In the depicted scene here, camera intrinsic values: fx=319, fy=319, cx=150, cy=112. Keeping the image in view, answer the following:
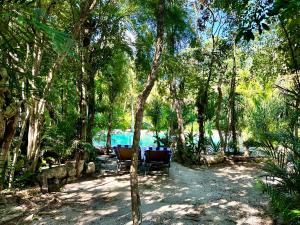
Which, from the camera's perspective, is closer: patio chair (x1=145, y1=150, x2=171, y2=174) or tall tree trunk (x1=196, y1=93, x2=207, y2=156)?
patio chair (x1=145, y1=150, x2=171, y2=174)

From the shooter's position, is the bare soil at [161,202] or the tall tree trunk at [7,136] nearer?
the tall tree trunk at [7,136]

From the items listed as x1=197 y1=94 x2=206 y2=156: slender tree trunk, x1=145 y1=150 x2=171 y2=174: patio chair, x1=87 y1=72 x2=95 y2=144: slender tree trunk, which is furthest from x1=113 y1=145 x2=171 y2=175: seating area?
x1=197 y1=94 x2=206 y2=156: slender tree trunk

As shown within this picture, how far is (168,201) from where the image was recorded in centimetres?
631

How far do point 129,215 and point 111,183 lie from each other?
2421 millimetres

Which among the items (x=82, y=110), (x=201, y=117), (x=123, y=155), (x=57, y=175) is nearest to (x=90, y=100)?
(x=82, y=110)

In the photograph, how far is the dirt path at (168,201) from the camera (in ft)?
17.3

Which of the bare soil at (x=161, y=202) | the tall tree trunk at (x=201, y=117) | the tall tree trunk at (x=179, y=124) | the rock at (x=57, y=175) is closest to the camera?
the bare soil at (x=161, y=202)

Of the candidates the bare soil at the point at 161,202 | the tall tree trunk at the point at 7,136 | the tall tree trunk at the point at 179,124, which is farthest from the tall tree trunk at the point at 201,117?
the tall tree trunk at the point at 7,136

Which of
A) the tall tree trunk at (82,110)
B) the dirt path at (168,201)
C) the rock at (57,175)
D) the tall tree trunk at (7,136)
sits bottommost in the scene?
the dirt path at (168,201)

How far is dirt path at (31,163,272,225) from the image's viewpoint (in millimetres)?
5273

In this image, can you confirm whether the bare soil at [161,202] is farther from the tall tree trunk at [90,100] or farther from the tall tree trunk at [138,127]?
the tall tree trunk at [90,100]

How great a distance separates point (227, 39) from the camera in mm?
11688

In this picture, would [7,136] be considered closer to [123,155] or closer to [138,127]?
[138,127]

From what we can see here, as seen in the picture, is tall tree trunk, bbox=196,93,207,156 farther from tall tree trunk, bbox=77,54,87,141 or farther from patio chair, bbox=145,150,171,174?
tall tree trunk, bbox=77,54,87,141
